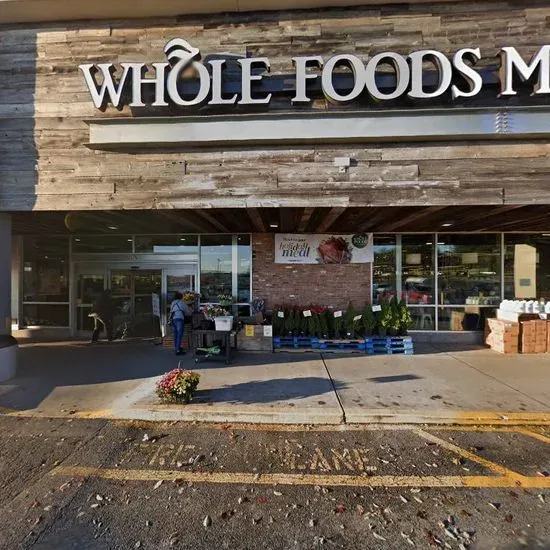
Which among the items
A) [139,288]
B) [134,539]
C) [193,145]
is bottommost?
[134,539]

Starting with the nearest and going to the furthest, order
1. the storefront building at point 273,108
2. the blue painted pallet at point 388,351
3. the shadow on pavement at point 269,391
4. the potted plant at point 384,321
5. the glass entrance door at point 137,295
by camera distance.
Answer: the shadow on pavement at point 269,391 → the storefront building at point 273,108 → the blue painted pallet at point 388,351 → the potted plant at point 384,321 → the glass entrance door at point 137,295

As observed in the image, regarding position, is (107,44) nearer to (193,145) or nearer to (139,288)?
(193,145)

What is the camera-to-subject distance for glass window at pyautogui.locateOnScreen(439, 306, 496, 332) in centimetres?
1068

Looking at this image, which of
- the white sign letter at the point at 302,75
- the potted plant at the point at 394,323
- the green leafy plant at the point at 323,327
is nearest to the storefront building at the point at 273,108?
the white sign letter at the point at 302,75

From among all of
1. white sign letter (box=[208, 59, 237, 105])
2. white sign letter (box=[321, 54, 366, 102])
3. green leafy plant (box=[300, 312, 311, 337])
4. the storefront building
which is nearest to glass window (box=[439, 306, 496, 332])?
green leafy plant (box=[300, 312, 311, 337])

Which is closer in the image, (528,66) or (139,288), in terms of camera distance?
(528,66)

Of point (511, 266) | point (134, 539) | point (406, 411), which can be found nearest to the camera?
point (134, 539)

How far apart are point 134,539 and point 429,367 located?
638 centimetres

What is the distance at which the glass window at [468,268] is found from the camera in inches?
429

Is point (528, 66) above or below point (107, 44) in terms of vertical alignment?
below

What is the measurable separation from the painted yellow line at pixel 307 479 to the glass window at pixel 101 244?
837 cm

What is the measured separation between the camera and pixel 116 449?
14.0ft

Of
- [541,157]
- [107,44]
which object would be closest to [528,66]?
[541,157]

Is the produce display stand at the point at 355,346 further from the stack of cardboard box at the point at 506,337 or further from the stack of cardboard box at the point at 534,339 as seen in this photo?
the stack of cardboard box at the point at 534,339
